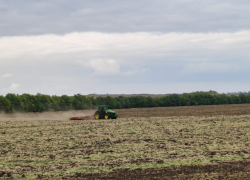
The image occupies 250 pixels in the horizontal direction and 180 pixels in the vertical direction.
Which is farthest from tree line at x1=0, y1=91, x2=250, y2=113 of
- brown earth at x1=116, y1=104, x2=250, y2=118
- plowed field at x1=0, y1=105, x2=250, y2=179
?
plowed field at x1=0, y1=105, x2=250, y2=179

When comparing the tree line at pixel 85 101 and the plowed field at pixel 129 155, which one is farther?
the tree line at pixel 85 101

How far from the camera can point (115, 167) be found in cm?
1728

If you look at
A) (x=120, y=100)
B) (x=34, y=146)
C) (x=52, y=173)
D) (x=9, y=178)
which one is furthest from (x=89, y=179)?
(x=120, y=100)

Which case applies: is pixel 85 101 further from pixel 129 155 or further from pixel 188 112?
pixel 129 155

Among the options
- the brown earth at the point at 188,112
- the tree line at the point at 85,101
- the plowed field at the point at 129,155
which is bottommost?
the plowed field at the point at 129,155

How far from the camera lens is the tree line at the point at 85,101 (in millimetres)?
74562

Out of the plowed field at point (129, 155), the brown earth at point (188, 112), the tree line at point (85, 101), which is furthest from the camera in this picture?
the tree line at point (85, 101)

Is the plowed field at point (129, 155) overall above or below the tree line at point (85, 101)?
below

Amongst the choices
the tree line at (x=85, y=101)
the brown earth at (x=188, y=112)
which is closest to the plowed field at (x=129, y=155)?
the brown earth at (x=188, y=112)

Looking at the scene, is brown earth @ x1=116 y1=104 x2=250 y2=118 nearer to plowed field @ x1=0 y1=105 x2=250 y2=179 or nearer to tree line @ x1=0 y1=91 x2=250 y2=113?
tree line @ x1=0 y1=91 x2=250 y2=113

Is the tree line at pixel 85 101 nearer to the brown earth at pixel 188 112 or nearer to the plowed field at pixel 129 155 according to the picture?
the brown earth at pixel 188 112

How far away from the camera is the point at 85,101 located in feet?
301

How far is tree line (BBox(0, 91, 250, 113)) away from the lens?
74562mm

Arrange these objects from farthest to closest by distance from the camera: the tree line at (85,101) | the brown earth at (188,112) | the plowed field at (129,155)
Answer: the tree line at (85,101), the brown earth at (188,112), the plowed field at (129,155)
